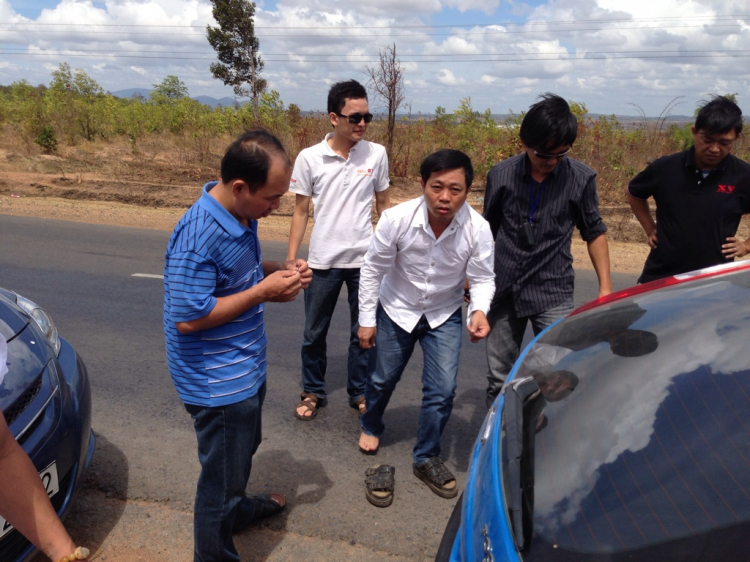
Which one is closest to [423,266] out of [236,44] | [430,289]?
[430,289]

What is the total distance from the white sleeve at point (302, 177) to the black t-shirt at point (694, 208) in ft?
6.55

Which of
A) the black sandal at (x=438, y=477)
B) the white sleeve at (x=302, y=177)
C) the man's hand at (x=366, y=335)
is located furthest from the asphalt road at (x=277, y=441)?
the white sleeve at (x=302, y=177)

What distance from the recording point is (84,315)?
582 centimetres

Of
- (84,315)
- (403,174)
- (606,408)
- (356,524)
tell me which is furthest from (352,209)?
(403,174)

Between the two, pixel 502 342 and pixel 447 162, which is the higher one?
pixel 447 162

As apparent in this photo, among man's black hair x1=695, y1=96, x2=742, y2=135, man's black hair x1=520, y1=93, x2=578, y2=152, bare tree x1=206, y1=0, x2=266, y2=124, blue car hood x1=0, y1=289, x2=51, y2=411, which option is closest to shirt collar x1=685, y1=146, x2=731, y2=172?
man's black hair x1=695, y1=96, x2=742, y2=135

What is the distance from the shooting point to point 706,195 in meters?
3.36

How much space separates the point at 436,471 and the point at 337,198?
5.44 ft

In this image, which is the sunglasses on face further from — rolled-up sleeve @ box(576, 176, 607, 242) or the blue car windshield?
the blue car windshield

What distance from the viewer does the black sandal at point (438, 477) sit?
3.09 meters

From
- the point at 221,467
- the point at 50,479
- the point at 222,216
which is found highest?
the point at 222,216

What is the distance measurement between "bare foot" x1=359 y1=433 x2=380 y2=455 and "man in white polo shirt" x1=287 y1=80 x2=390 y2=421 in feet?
1.71

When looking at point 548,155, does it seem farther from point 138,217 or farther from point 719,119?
point 138,217

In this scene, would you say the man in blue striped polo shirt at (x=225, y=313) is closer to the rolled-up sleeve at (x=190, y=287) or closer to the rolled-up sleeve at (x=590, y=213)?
the rolled-up sleeve at (x=190, y=287)
